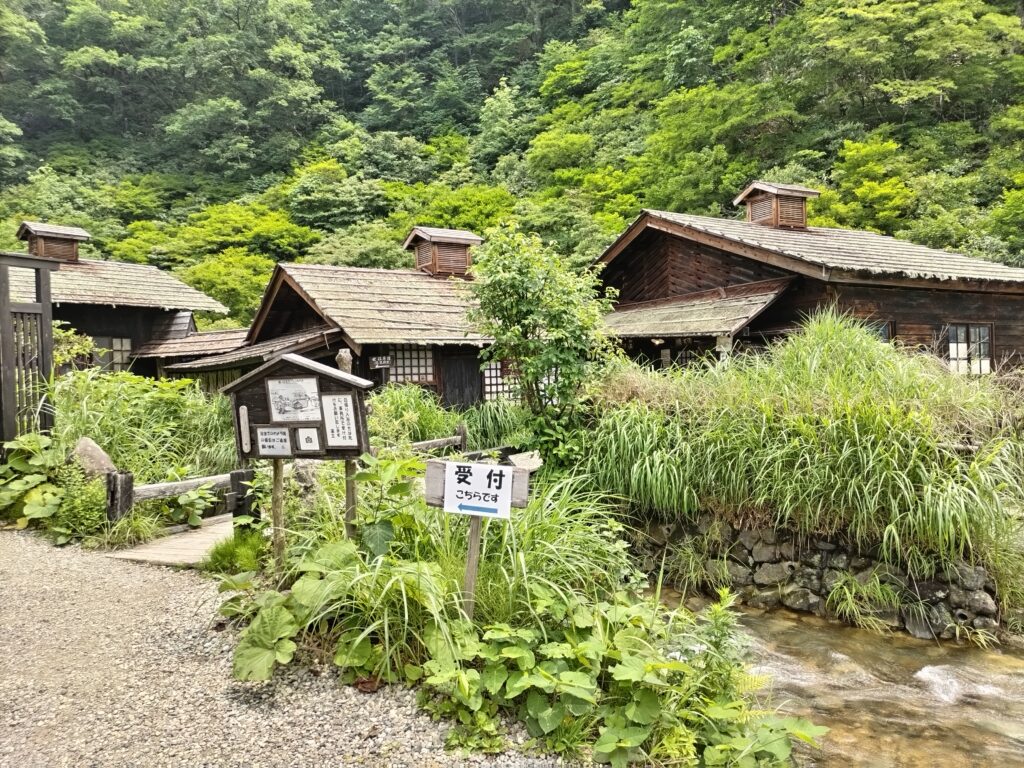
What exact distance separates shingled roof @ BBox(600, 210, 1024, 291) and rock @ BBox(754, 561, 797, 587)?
20.5ft

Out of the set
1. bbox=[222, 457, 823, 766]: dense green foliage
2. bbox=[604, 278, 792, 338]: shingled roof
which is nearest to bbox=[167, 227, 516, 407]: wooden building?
bbox=[604, 278, 792, 338]: shingled roof

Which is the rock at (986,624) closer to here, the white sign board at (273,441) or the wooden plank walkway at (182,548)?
the white sign board at (273,441)

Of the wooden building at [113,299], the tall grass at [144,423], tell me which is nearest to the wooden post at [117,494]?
the tall grass at [144,423]

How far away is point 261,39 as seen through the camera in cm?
3684

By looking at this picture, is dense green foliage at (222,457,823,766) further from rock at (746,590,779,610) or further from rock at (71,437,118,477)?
rock at (71,437,118,477)

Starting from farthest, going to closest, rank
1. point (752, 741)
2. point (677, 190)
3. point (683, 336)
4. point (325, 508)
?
point (677, 190) → point (683, 336) → point (325, 508) → point (752, 741)

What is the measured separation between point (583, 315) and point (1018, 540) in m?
5.18

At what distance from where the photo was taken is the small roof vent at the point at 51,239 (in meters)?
17.2

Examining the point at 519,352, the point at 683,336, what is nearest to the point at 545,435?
the point at 519,352

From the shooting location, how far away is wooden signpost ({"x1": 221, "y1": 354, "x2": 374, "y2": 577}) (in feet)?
14.1

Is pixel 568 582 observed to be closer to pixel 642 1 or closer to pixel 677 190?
pixel 677 190

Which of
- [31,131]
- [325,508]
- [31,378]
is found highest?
[31,131]

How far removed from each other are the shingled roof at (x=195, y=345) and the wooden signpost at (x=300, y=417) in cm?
1314

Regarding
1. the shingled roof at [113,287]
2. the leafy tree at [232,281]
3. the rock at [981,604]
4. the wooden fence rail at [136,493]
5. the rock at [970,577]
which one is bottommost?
the rock at [981,604]
